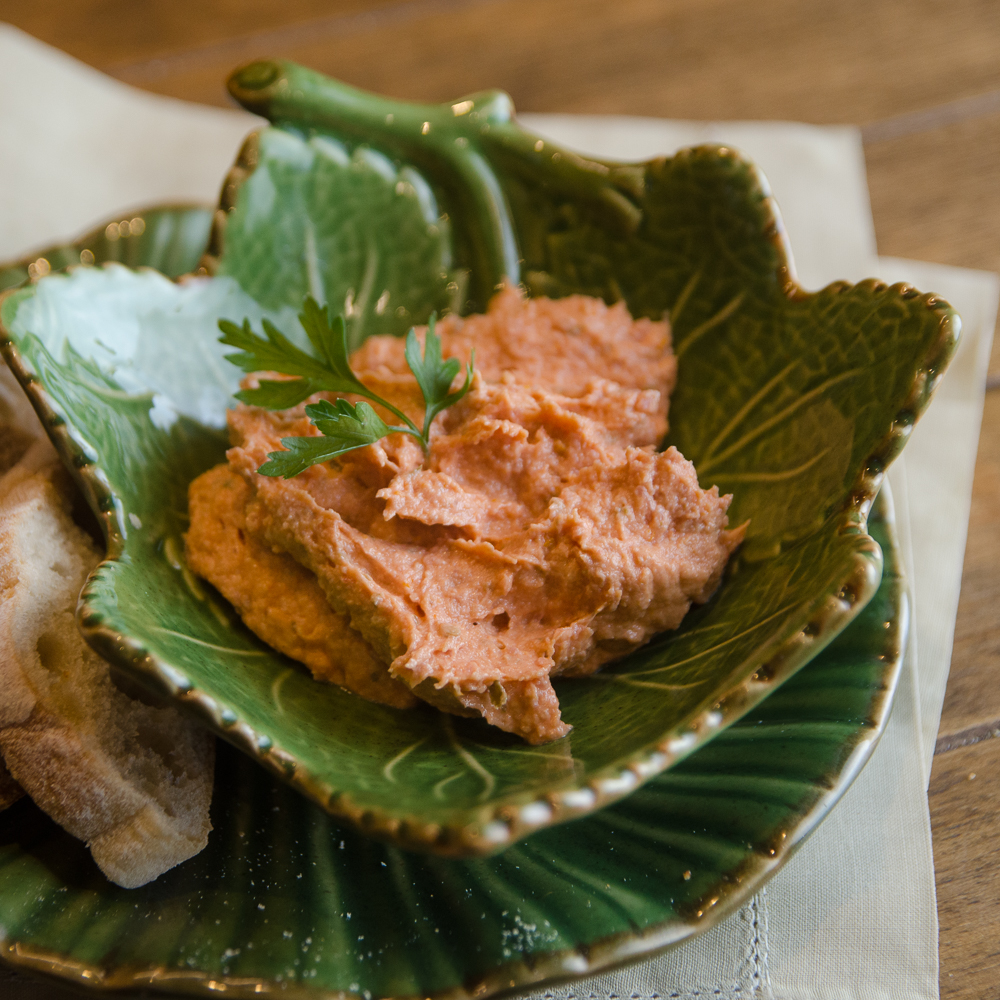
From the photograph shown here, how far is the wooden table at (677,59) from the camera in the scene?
2736 millimetres

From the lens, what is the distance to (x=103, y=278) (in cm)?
178

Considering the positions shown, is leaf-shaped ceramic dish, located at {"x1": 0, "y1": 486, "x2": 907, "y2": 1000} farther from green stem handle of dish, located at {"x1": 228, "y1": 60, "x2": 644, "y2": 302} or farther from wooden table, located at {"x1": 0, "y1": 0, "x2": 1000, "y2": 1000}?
wooden table, located at {"x1": 0, "y1": 0, "x2": 1000, "y2": 1000}

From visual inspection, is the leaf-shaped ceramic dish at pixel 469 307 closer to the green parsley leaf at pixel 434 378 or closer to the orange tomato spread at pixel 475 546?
the orange tomato spread at pixel 475 546

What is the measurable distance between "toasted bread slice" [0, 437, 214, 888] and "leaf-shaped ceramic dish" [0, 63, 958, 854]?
18 cm

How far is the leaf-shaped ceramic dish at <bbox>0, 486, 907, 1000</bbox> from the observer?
A: 128 centimetres

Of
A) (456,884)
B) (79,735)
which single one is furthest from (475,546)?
(79,735)

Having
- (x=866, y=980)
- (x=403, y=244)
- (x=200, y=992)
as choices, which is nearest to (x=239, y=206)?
(x=403, y=244)

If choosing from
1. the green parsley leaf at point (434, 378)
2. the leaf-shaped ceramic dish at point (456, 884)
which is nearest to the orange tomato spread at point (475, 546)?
the green parsley leaf at point (434, 378)

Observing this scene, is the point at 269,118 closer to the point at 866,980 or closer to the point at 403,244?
the point at 403,244

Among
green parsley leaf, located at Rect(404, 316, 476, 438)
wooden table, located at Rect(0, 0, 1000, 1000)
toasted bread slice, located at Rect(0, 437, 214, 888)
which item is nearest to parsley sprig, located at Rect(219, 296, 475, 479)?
green parsley leaf, located at Rect(404, 316, 476, 438)

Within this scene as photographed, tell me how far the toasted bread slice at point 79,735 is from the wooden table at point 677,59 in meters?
2.06

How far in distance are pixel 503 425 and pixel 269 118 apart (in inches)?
38.3

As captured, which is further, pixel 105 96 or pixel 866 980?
pixel 105 96

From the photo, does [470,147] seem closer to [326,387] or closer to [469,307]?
[469,307]
